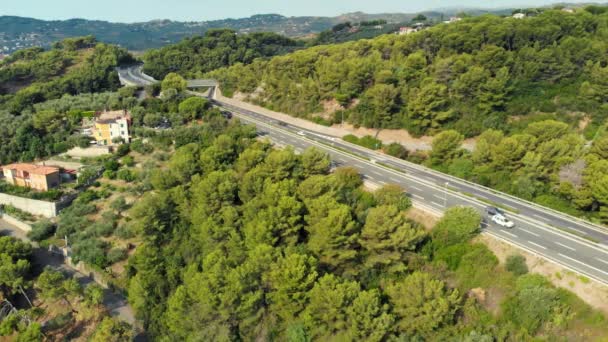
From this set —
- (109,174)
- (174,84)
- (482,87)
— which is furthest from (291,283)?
(174,84)

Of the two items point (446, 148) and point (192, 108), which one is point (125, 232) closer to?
point (192, 108)

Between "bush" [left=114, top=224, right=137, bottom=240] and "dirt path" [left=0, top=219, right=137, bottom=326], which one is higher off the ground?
"bush" [left=114, top=224, right=137, bottom=240]

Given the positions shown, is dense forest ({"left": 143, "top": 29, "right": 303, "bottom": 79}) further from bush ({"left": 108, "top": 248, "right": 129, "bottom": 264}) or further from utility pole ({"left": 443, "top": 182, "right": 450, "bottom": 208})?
utility pole ({"left": 443, "top": 182, "right": 450, "bottom": 208})

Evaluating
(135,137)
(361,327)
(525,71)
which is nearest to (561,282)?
(361,327)

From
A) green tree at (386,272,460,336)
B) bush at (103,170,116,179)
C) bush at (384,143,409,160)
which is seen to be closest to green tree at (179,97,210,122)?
bush at (103,170,116,179)

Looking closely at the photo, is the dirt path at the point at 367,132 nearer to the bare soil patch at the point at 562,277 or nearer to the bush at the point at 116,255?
the bare soil patch at the point at 562,277

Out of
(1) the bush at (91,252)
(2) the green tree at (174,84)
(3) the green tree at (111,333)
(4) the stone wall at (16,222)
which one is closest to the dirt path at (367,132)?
(2) the green tree at (174,84)
